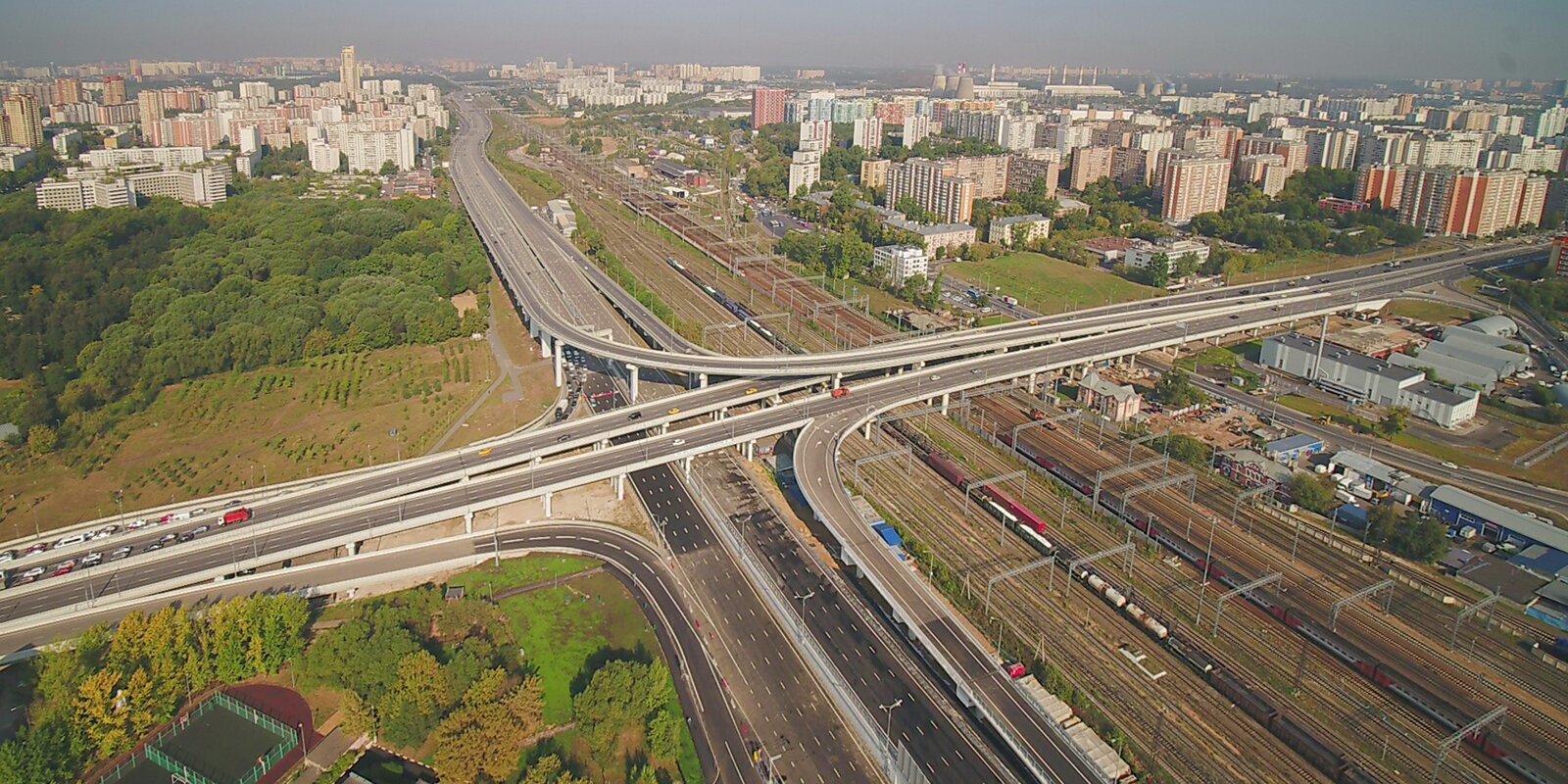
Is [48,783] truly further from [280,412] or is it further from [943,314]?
[943,314]

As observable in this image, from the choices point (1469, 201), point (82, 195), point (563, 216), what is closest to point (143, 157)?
point (82, 195)

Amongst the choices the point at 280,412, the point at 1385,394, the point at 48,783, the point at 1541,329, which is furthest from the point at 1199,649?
the point at 1541,329

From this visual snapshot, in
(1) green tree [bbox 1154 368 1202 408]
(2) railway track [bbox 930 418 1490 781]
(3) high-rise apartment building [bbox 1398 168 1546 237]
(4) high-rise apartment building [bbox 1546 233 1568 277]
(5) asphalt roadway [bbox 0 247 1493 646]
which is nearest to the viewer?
(2) railway track [bbox 930 418 1490 781]

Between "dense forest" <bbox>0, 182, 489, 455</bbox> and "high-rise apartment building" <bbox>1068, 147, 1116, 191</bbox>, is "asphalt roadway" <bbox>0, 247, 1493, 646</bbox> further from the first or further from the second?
"high-rise apartment building" <bbox>1068, 147, 1116, 191</bbox>

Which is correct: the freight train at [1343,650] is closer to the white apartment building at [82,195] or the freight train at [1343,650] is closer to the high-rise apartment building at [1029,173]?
the high-rise apartment building at [1029,173]

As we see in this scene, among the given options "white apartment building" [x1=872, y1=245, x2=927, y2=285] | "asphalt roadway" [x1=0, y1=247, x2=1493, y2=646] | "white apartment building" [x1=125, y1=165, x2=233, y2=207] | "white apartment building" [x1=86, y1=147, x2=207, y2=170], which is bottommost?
"asphalt roadway" [x1=0, y1=247, x2=1493, y2=646]

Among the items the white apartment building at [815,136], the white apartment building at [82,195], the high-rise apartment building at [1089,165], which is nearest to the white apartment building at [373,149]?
the white apartment building at [82,195]

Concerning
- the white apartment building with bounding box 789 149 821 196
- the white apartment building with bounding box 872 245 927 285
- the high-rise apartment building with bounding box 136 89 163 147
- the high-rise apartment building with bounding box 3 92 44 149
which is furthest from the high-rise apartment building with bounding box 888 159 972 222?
the high-rise apartment building with bounding box 3 92 44 149
